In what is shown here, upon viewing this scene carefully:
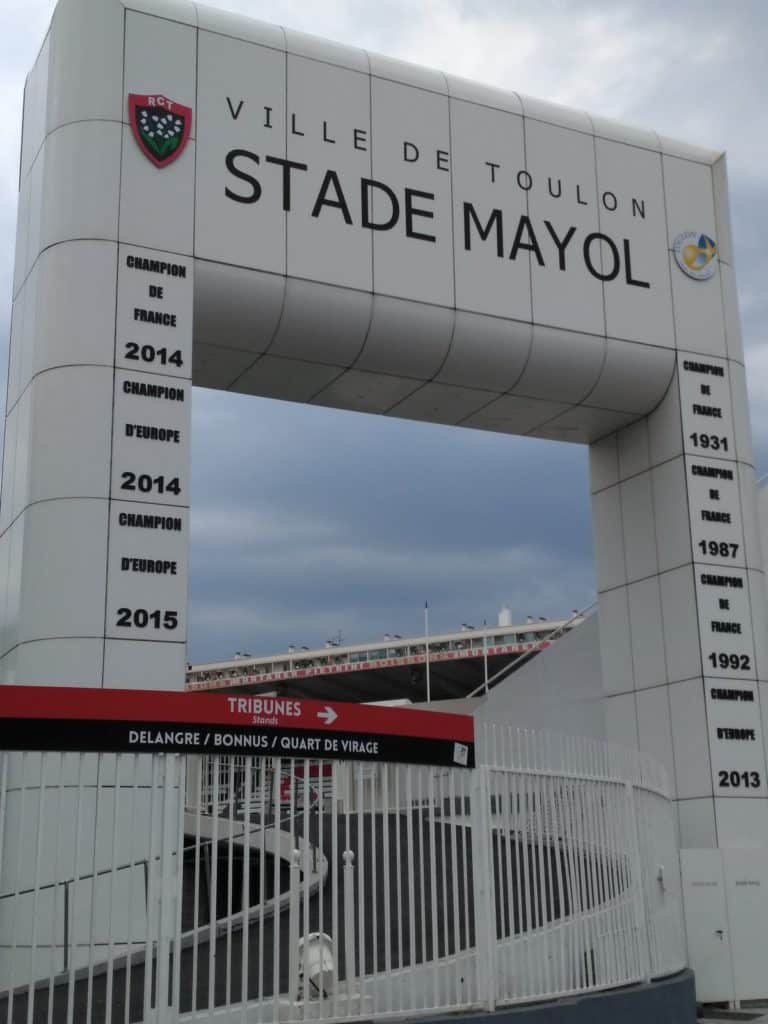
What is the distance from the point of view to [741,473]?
19.9 m

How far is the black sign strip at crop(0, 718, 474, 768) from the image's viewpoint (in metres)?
9.64

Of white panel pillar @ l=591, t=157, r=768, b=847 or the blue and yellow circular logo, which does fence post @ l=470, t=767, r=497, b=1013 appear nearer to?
white panel pillar @ l=591, t=157, r=768, b=847

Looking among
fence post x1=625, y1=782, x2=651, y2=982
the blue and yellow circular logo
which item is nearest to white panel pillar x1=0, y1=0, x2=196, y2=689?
fence post x1=625, y1=782, x2=651, y2=982

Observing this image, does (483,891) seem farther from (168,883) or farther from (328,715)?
(168,883)

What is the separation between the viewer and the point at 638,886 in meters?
13.9

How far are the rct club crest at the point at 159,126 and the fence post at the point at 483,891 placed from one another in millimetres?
9116

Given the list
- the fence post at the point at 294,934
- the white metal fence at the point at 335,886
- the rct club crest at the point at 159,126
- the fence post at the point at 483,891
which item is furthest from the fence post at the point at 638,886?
the rct club crest at the point at 159,126

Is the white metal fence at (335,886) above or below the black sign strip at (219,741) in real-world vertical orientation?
below

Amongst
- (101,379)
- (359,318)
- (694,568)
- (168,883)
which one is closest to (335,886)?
(168,883)

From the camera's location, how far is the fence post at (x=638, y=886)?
44.6 feet

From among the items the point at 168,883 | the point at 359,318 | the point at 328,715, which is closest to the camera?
the point at 168,883

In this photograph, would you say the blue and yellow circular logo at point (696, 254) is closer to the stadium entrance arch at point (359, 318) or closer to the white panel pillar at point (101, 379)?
the stadium entrance arch at point (359, 318)

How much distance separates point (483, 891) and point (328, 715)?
2284 millimetres

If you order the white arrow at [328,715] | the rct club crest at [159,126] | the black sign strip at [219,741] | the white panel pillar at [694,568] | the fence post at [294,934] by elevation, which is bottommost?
the fence post at [294,934]
